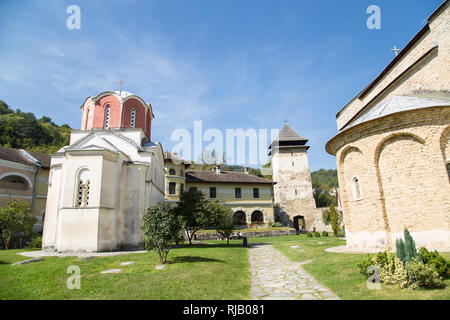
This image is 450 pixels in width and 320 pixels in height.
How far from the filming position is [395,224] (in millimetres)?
8922

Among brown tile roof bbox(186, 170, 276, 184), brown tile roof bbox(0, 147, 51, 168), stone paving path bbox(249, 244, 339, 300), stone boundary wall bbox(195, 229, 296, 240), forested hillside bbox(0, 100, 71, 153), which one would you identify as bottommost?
stone boundary wall bbox(195, 229, 296, 240)

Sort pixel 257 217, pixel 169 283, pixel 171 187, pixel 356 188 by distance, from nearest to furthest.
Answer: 1. pixel 169 283
2. pixel 356 188
3. pixel 171 187
4. pixel 257 217

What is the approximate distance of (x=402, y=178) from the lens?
29.0 feet

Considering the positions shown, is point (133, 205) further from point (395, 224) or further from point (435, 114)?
point (435, 114)

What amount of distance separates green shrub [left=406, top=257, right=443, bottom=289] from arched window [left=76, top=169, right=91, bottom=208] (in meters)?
13.2

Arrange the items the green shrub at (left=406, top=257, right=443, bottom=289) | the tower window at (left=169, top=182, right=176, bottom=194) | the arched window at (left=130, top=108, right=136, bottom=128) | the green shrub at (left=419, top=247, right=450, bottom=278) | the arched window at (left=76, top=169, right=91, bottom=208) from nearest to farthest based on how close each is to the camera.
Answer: the green shrub at (left=406, top=257, right=443, bottom=289) → the green shrub at (left=419, top=247, right=450, bottom=278) → the arched window at (left=76, top=169, right=91, bottom=208) → the arched window at (left=130, top=108, right=136, bottom=128) → the tower window at (left=169, top=182, right=176, bottom=194)

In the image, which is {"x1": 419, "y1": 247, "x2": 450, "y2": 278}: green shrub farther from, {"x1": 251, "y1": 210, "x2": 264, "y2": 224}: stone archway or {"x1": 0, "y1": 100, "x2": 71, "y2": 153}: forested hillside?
{"x1": 0, "y1": 100, "x2": 71, "y2": 153}: forested hillside

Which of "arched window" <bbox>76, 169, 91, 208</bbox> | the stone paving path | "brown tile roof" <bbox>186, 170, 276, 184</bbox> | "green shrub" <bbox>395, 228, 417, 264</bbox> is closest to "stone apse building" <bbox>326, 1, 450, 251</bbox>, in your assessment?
the stone paving path

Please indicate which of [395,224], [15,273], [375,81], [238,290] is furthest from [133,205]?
[375,81]

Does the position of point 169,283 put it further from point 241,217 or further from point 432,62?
point 241,217

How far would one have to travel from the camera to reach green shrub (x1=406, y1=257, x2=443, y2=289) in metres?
4.67

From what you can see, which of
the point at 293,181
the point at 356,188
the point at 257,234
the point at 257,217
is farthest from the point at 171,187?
the point at 356,188

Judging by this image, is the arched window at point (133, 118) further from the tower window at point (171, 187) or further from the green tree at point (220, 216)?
the tower window at point (171, 187)

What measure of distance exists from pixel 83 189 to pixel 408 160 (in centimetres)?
1449
